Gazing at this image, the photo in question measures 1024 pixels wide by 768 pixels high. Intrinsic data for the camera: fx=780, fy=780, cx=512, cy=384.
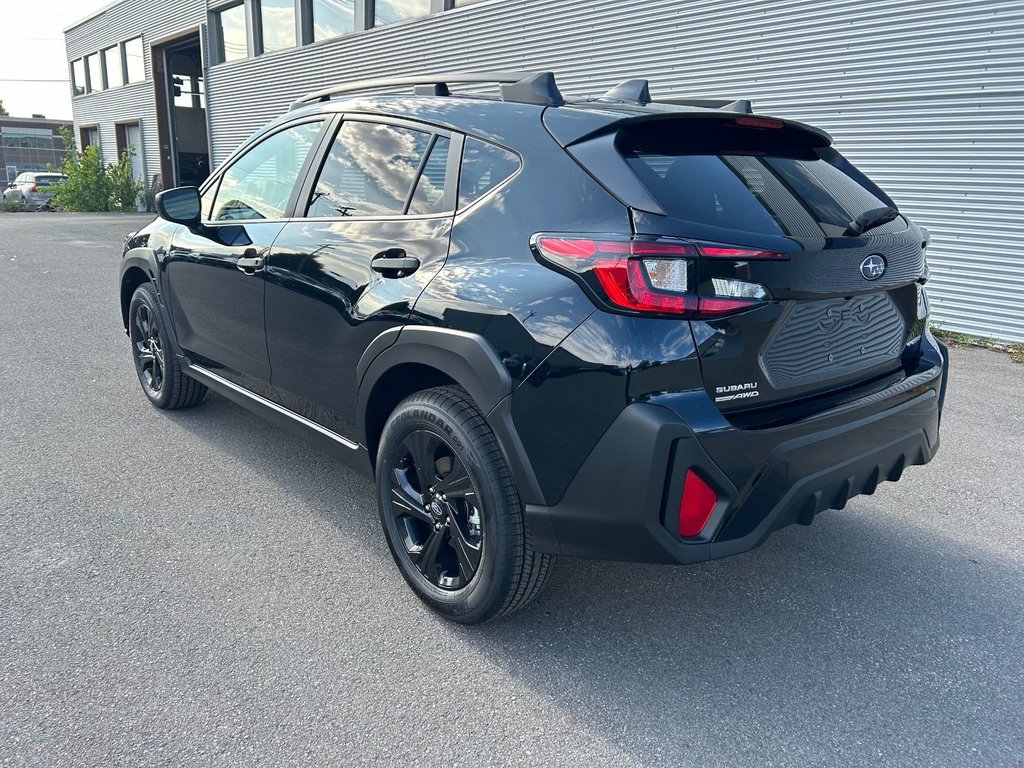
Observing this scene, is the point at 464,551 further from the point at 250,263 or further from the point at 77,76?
the point at 77,76

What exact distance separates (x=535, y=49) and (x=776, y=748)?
1176 cm

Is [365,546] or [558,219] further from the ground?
[558,219]

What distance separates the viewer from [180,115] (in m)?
28.3

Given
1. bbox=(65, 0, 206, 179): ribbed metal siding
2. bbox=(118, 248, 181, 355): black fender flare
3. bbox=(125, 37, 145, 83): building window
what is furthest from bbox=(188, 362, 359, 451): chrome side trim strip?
bbox=(125, 37, 145, 83): building window

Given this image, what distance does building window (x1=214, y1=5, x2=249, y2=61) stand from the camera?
69.9 ft

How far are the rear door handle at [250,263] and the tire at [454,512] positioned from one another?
1.17 meters

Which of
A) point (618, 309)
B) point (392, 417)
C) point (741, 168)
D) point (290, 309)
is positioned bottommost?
point (392, 417)

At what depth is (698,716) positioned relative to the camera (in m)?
2.30

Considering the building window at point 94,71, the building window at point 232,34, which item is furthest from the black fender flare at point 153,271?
the building window at point 94,71

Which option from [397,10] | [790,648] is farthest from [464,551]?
[397,10]

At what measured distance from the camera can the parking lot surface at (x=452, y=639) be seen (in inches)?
86.3

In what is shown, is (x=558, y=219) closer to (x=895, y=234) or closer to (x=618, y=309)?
(x=618, y=309)

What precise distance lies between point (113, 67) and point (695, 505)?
121ft

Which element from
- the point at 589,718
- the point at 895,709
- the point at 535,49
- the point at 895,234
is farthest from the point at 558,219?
the point at 535,49
